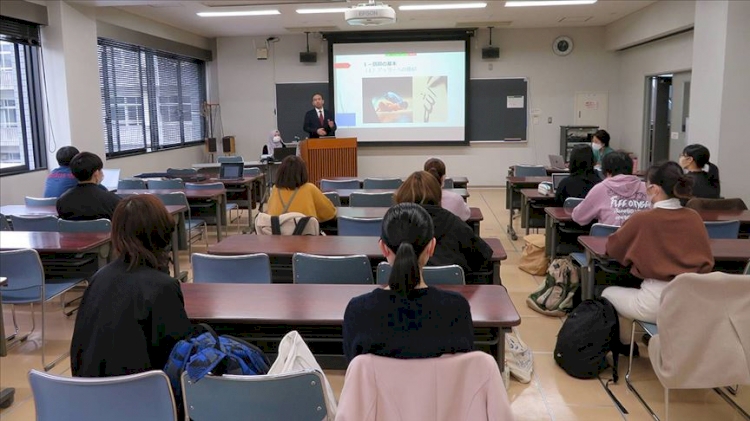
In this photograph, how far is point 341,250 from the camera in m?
3.38

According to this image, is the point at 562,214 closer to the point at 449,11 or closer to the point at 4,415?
the point at 4,415

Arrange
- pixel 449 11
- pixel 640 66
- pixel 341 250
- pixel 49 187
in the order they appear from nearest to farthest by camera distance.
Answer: pixel 341 250
pixel 49 187
pixel 449 11
pixel 640 66

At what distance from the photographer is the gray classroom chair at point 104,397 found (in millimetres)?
1682

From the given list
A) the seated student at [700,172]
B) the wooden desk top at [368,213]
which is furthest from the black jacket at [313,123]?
the seated student at [700,172]

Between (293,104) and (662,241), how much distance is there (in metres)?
9.01

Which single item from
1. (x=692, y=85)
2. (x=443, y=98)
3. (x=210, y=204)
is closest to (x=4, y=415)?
(x=210, y=204)

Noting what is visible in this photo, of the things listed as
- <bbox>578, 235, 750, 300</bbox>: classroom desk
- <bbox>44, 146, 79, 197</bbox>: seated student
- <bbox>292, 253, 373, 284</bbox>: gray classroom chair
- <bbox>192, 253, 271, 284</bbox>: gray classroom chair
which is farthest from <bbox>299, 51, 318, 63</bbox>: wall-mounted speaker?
<bbox>292, 253, 373, 284</bbox>: gray classroom chair

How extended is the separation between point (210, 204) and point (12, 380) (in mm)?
2927

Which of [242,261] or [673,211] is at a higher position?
[673,211]

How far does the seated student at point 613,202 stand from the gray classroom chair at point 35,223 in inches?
151

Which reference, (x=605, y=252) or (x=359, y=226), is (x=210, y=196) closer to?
(x=359, y=226)

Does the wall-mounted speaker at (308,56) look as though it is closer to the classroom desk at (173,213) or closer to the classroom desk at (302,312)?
the classroom desk at (173,213)

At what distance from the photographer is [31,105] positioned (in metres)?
6.96

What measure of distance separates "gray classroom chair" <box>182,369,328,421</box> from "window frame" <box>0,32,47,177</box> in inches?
237
